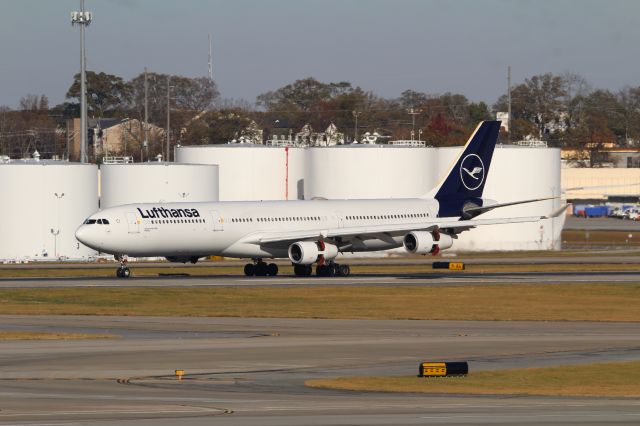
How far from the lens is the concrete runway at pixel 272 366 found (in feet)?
88.3

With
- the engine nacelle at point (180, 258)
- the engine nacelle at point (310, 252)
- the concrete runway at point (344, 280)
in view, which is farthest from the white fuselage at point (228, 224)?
the concrete runway at point (344, 280)

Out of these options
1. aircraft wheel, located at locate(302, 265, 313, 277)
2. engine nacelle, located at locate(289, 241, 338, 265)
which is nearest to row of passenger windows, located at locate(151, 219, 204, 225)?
engine nacelle, located at locate(289, 241, 338, 265)

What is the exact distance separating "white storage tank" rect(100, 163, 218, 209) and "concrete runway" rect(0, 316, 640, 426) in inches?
2193

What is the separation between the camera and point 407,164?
383 feet

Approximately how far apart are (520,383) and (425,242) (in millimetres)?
45852

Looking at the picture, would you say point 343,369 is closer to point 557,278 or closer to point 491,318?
point 491,318

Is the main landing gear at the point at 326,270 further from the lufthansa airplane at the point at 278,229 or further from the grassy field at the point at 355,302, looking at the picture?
the grassy field at the point at 355,302

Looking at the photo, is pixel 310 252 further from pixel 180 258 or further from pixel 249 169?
pixel 249 169

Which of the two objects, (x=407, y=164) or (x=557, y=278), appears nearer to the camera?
(x=557, y=278)

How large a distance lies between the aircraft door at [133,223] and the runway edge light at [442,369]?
139 ft

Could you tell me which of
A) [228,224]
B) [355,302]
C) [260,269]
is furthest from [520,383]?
[260,269]

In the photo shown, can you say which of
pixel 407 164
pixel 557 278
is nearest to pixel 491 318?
pixel 557 278

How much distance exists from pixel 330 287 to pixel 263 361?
31683 mm

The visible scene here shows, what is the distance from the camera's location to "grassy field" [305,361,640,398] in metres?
31.4
